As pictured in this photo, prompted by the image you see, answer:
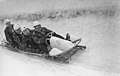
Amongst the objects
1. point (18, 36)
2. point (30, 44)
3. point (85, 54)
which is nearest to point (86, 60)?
point (85, 54)

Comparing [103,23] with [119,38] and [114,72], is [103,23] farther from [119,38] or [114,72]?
[114,72]

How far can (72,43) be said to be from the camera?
140 centimetres

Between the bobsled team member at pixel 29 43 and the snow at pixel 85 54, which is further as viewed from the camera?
the bobsled team member at pixel 29 43

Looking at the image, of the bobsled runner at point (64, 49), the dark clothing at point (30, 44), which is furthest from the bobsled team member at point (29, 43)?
the bobsled runner at point (64, 49)

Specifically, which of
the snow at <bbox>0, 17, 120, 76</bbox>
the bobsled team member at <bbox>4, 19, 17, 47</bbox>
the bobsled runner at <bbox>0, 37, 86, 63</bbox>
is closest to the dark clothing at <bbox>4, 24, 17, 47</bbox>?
the bobsled team member at <bbox>4, 19, 17, 47</bbox>

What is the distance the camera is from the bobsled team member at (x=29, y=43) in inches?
62.4

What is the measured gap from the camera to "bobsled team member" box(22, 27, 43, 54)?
5.20ft

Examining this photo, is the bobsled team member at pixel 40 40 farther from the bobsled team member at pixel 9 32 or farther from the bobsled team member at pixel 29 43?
the bobsled team member at pixel 9 32

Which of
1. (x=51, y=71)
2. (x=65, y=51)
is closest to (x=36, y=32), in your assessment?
(x=65, y=51)

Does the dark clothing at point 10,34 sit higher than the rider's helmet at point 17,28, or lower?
lower

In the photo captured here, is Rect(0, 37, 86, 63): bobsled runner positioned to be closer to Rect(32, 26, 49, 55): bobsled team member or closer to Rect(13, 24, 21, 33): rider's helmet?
Rect(32, 26, 49, 55): bobsled team member

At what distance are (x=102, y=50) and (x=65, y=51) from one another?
27 centimetres

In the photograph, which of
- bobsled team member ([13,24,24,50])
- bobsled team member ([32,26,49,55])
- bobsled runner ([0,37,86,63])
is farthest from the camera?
bobsled team member ([13,24,24,50])

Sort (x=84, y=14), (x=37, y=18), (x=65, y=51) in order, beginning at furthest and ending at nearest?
(x=37, y=18) → (x=84, y=14) → (x=65, y=51)
